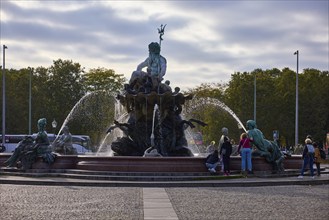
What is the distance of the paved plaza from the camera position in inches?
509

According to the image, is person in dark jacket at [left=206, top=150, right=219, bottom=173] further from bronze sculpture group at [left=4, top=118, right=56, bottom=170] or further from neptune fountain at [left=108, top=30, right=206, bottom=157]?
bronze sculpture group at [left=4, top=118, right=56, bottom=170]

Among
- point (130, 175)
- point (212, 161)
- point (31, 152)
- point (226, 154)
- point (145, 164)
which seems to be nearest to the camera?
point (130, 175)

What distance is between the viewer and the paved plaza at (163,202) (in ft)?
42.4

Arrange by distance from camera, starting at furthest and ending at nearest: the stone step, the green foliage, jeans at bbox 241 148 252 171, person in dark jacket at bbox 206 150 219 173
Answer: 1. the green foliage
2. jeans at bbox 241 148 252 171
3. person in dark jacket at bbox 206 150 219 173
4. the stone step

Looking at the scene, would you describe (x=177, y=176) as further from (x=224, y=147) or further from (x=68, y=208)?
(x=68, y=208)

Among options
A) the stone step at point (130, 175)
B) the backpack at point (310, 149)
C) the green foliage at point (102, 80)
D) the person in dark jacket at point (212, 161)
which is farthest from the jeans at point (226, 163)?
the green foliage at point (102, 80)

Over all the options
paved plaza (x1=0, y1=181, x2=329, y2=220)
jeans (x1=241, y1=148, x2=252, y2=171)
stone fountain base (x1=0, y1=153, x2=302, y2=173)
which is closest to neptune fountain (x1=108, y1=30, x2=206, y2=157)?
stone fountain base (x1=0, y1=153, x2=302, y2=173)

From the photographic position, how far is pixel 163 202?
1518 cm

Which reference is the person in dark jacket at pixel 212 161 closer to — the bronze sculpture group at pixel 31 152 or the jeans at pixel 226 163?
the jeans at pixel 226 163

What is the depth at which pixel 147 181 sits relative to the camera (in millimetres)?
20891

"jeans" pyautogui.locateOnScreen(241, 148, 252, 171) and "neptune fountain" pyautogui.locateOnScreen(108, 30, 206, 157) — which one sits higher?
"neptune fountain" pyautogui.locateOnScreen(108, 30, 206, 157)

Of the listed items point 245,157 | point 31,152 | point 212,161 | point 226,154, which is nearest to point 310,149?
point 245,157

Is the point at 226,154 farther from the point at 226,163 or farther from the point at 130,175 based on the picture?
the point at 130,175

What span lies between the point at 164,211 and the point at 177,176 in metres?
8.30
